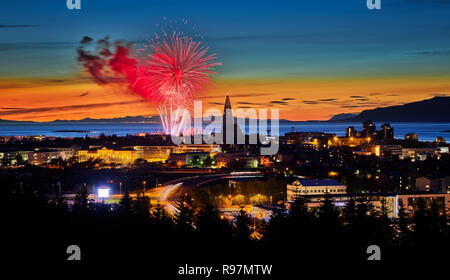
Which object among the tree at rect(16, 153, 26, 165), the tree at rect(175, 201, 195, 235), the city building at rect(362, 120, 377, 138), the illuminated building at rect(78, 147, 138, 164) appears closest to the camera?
the tree at rect(175, 201, 195, 235)

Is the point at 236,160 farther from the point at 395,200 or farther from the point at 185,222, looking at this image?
the point at 185,222

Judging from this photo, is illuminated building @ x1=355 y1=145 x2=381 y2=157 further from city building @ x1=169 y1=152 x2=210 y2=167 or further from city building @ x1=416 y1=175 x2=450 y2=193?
city building @ x1=416 y1=175 x2=450 y2=193

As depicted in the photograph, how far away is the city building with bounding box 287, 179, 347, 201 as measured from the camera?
21812 mm

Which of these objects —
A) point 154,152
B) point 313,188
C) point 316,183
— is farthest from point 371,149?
point 313,188

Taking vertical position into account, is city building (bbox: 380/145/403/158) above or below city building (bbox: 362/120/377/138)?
below

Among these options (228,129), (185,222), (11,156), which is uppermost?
(228,129)

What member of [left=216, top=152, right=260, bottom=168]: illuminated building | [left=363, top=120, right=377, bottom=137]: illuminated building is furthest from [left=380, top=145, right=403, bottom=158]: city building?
[left=363, top=120, right=377, bottom=137]: illuminated building

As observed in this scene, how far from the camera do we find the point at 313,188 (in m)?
22.2

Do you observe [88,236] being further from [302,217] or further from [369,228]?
[369,228]

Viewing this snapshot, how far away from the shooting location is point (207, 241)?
1150 centimetres

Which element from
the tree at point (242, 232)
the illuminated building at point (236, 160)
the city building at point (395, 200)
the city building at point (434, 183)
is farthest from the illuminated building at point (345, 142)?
the tree at point (242, 232)

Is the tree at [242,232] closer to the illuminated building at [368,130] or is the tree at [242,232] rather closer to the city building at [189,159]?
the city building at [189,159]
